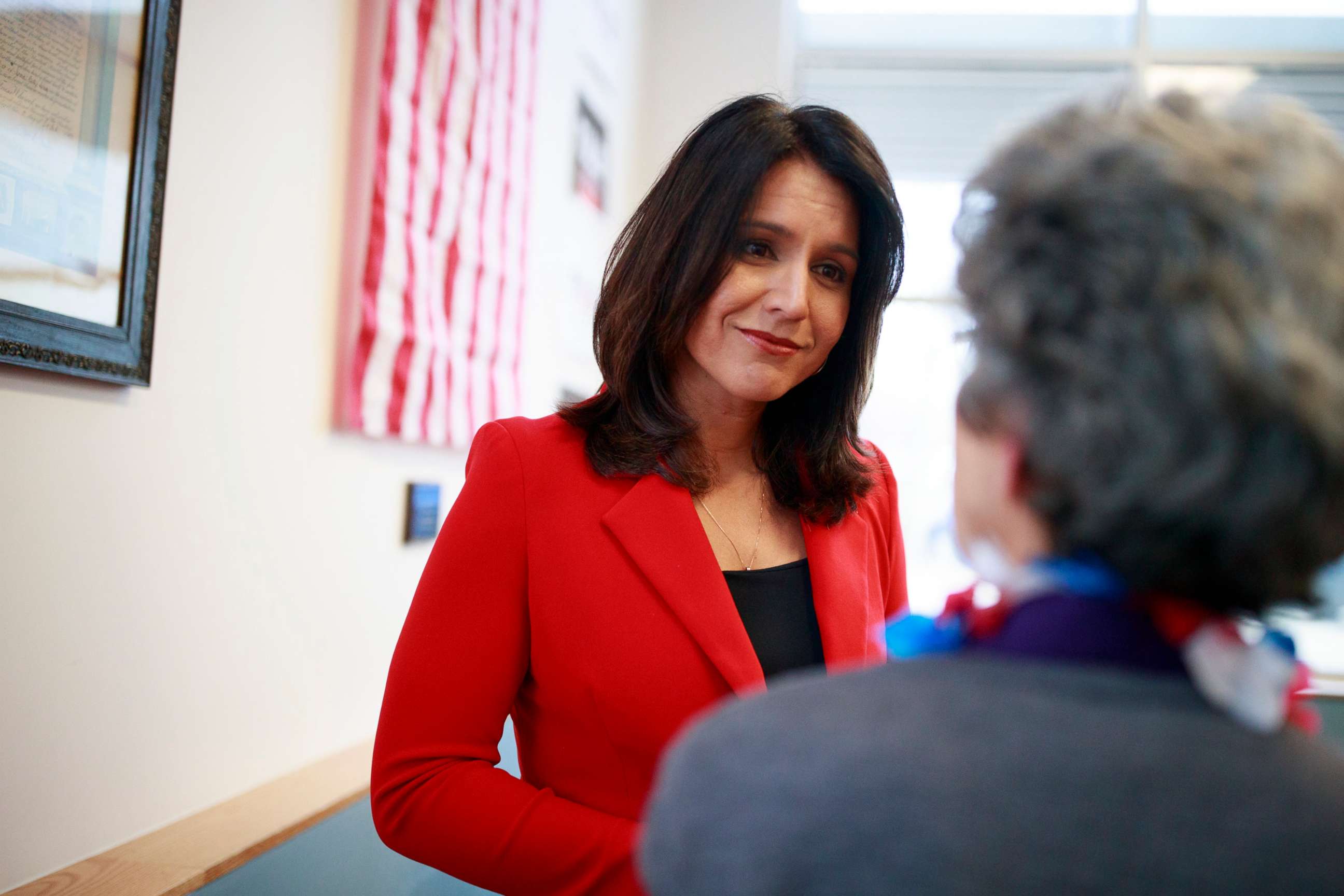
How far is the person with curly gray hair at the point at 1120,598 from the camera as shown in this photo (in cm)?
52

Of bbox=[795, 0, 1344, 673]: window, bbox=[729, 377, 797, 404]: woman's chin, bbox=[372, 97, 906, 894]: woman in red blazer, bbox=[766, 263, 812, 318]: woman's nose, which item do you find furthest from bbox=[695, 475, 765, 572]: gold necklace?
bbox=[795, 0, 1344, 673]: window

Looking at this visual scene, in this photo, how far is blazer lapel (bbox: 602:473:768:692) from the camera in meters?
1.18

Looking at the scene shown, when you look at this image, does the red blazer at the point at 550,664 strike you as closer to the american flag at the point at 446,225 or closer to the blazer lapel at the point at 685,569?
the blazer lapel at the point at 685,569

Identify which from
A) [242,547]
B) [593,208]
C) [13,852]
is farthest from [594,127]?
[13,852]

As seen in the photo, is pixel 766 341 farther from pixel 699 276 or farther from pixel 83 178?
pixel 83 178

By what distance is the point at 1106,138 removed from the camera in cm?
58

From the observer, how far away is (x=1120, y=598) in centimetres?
58

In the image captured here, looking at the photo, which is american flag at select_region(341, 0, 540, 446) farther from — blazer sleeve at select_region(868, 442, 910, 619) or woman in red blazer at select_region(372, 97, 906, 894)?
blazer sleeve at select_region(868, 442, 910, 619)

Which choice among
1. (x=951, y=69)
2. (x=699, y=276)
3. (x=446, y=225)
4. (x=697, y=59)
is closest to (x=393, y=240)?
(x=446, y=225)

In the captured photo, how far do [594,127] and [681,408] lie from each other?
2651mm

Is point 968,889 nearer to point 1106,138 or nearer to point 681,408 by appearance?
point 1106,138

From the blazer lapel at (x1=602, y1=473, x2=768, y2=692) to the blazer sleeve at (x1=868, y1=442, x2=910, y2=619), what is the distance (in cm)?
36

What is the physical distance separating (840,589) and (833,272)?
0.40 metres

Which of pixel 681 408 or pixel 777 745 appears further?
pixel 681 408
